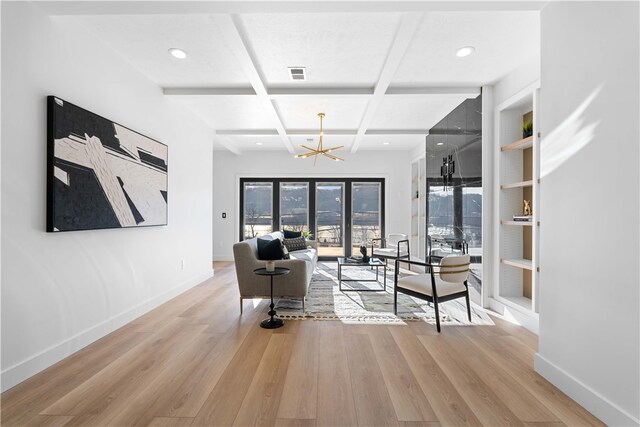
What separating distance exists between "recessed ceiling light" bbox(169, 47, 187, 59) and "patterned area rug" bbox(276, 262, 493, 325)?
2853 millimetres

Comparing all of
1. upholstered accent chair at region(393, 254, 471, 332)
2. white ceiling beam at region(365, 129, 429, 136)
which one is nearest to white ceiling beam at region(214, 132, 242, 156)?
white ceiling beam at region(365, 129, 429, 136)

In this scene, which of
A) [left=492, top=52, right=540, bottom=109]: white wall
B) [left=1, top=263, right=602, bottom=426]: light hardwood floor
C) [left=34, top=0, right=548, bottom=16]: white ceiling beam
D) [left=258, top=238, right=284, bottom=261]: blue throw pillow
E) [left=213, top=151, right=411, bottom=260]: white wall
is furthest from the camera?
[left=213, top=151, right=411, bottom=260]: white wall

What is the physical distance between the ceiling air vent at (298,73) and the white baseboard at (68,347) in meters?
3.03

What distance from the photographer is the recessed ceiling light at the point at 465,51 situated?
9.10 feet

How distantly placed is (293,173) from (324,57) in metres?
4.34

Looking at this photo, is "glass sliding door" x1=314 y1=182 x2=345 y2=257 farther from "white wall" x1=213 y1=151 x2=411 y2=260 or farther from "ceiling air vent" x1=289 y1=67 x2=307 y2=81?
"ceiling air vent" x1=289 y1=67 x2=307 y2=81

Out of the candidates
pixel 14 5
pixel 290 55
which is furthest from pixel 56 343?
pixel 290 55

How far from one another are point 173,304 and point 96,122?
2221mm

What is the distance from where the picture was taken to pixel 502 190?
3.45 m

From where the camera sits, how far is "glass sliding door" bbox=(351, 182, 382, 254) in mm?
7305

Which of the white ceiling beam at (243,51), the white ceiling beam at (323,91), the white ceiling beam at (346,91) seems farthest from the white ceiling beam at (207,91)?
the white ceiling beam at (323,91)

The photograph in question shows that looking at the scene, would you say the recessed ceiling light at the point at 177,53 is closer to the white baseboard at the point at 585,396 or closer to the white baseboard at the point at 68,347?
the white baseboard at the point at 68,347

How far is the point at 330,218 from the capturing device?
7.36 meters

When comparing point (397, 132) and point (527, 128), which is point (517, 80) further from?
point (397, 132)
